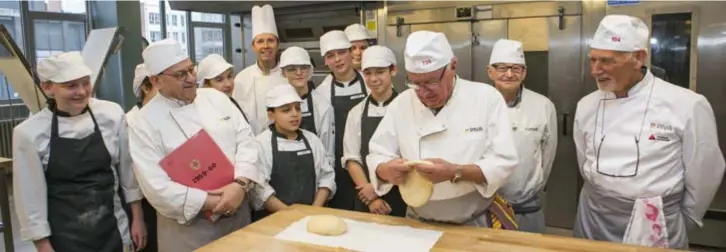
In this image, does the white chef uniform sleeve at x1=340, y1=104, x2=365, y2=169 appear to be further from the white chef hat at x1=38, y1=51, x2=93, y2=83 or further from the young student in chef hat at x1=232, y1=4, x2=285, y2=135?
the white chef hat at x1=38, y1=51, x2=93, y2=83

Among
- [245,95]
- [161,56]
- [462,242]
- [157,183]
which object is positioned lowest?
[462,242]

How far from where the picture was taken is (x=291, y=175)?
237 cm

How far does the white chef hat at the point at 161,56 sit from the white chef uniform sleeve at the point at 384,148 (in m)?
0.79

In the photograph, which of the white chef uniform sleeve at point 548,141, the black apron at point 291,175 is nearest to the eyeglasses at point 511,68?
the white chef uniform sleeve at point 548,141

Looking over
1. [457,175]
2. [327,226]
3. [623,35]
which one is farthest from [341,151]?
[623,35]

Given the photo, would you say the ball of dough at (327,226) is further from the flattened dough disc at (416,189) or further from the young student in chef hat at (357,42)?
the young student in chef hat at (357,42)

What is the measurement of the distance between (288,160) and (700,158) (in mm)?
1552

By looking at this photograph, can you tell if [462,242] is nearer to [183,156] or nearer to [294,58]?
[183,156]

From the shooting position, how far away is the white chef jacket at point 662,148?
178 cm

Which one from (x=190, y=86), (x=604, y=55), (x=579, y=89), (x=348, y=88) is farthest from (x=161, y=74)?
(x=579, y=89)

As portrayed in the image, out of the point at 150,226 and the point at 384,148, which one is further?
the point at 150,226

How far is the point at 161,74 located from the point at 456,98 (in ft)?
3.56

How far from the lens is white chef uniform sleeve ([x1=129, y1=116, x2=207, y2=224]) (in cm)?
191

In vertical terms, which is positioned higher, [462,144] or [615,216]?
[462,144]
